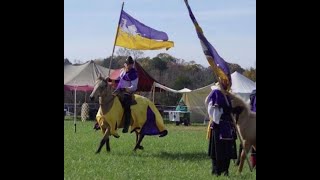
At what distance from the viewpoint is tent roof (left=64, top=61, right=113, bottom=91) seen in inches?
992

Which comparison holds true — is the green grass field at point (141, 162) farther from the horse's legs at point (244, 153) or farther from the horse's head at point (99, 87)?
the horse's head at point (99, 87)

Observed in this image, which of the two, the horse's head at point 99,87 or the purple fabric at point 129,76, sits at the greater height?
the purple fabric at point 129,76

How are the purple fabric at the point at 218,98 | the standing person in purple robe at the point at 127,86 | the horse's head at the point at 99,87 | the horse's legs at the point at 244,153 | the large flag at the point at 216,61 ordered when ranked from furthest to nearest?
the standing person in purple robe at the point at 127,86 < the horse's head at the point at 99,87 < the horse's legs at the point at 244,153 < the purple fabric at the point at 218,98 < the large flag at the point at 216,61

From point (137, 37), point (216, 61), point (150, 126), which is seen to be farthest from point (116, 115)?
point (216, 61)

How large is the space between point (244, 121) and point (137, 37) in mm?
4866

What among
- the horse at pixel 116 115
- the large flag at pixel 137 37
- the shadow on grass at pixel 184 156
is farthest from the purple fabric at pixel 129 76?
the shadow on grass at pixel 184 156

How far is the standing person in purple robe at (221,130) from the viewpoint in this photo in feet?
25.2

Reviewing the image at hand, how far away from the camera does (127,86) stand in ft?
36.7

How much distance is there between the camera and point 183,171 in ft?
29.0

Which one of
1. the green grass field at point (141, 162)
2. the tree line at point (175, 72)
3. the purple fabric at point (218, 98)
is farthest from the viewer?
the tree line at point (175, 72)

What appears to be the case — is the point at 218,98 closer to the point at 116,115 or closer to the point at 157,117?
the point at 116,115

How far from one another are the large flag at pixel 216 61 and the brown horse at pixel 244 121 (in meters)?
0.39

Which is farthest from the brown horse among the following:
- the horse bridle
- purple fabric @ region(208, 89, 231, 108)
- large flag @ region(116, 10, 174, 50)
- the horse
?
large flag @ region(116, 10, 174, 50)
